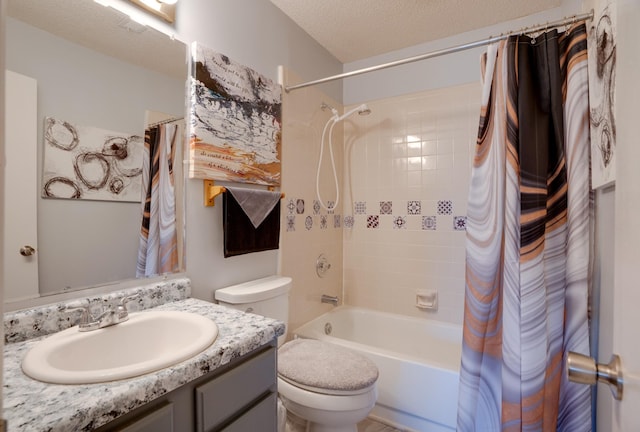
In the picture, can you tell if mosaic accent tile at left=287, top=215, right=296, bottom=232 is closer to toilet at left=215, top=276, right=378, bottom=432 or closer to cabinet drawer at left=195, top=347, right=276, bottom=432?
toilet at left=215, top=276, right=378, bottom=432

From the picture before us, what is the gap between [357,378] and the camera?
4.08 feet

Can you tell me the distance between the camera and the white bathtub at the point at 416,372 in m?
1.52

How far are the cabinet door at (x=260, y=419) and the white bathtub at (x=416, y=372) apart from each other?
0.82 metres

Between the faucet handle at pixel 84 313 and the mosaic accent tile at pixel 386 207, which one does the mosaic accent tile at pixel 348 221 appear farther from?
the faucet handle at pixel 84 313

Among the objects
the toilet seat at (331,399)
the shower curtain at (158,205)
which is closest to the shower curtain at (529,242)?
the toilet seat at (331,399)

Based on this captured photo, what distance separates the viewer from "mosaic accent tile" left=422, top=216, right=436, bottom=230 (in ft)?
7.09

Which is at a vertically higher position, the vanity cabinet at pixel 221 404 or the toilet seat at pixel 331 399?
the vanity cabinet at pixel 221 404

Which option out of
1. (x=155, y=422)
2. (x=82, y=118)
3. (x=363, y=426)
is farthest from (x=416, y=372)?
A: (x=82, y=118)

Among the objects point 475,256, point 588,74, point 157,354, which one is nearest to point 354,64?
point 588,74

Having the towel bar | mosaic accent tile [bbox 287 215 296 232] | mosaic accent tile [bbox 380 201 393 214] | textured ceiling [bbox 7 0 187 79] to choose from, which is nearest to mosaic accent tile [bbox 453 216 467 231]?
mosaic accent tile [bbox 380 201 393 214]

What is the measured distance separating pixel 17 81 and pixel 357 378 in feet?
4.90

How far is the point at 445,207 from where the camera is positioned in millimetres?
2125

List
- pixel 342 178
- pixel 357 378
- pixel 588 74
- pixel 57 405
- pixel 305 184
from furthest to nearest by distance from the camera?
1. pixel 342 178
2. pixel 305 184
3. pixel 357 378
4. pixel 588 74
5. pixel 57 405

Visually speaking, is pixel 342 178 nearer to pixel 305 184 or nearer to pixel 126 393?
pixel 305 184
